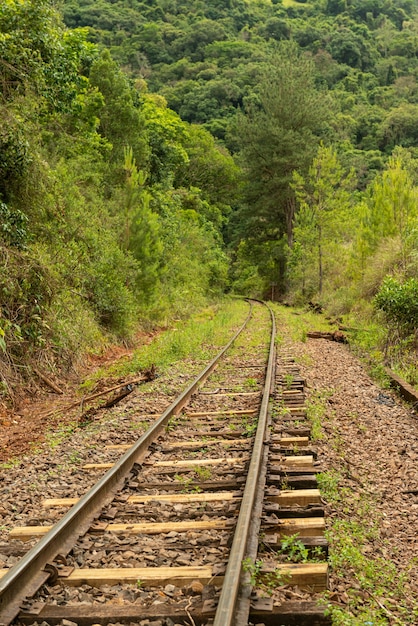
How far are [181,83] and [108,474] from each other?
80856 mm

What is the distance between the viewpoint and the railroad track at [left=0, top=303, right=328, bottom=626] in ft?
9.84

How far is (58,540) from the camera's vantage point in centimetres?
377

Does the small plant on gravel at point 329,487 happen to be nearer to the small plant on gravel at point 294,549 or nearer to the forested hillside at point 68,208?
the small plant on gravel at point 294,549

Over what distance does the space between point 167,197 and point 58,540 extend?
25261 millimetres

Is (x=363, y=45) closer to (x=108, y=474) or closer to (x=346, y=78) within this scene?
(x=346, y=78)

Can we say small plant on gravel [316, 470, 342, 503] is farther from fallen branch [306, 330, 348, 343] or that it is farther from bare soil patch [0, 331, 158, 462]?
fallen branch [306, 330, 348, 343]

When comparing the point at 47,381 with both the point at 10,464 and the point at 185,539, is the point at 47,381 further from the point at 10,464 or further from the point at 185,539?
the point at 185,539

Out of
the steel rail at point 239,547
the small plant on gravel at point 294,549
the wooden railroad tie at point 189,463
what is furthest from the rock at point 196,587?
the wooden railroad tie at point 189,463

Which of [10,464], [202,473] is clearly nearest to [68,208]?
[10,464]

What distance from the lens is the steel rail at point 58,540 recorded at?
3.08 meters

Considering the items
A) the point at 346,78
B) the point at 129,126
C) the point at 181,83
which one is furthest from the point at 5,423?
the point at 346,78

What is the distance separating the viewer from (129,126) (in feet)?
76.0

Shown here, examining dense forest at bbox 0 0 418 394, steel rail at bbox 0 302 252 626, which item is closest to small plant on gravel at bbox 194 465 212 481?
steel rail at bbox 0 302 252 626

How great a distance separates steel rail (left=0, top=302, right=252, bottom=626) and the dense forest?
221 centimetres
